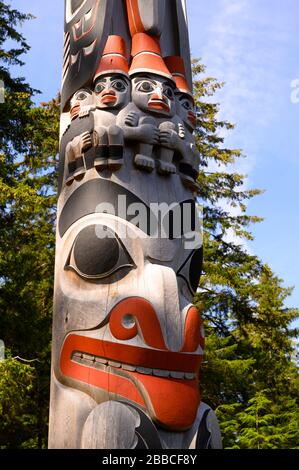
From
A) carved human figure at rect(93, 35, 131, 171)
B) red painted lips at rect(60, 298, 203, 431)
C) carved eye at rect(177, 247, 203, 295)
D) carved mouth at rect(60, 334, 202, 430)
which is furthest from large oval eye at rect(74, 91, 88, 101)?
carved mouth at rect(60, 334, 202, 430)

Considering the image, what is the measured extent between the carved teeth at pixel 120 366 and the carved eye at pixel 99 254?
62 centimetres

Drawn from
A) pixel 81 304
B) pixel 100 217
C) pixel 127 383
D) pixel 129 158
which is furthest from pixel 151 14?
pixel 127 383

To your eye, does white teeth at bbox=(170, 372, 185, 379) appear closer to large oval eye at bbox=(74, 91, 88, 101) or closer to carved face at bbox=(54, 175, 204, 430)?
carved face at bbox=(54, 175, 204, 430)

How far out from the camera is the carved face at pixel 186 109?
18.9ft

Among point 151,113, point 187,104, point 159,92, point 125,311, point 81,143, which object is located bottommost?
point 125,311

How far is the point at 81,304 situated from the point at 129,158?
1.35 metres

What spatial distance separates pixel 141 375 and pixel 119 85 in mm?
2562

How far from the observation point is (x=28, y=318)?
986 centimetres

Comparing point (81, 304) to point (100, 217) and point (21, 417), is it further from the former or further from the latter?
point (21, 417)

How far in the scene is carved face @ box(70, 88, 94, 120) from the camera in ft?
18.0

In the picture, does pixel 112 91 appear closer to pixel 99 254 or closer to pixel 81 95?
pixel 81 95

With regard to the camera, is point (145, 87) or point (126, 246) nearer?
point (126, 246)

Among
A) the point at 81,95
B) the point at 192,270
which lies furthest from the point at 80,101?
the point at 192,270

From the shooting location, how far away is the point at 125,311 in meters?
4.59
